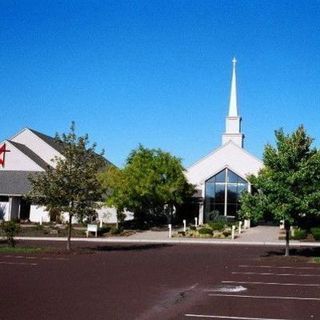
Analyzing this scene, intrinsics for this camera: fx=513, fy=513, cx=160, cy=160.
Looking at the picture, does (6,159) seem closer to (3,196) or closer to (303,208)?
(3,196)

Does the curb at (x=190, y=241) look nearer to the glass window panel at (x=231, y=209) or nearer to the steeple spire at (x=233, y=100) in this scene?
the glass window panel at (x=231, y=209)

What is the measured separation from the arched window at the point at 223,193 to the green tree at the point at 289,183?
2390 cm

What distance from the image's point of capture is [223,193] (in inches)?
1928

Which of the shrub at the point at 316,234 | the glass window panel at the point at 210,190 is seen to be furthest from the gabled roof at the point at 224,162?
the shrub at the point at 316,234

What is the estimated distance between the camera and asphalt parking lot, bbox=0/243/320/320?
1098cm

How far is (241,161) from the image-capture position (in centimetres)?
5312

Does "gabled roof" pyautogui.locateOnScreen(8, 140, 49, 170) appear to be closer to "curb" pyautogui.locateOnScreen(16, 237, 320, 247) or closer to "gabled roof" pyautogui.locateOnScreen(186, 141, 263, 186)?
"gabled roof" pyautogui.locateOnScreen(186, 141, 263, 186)

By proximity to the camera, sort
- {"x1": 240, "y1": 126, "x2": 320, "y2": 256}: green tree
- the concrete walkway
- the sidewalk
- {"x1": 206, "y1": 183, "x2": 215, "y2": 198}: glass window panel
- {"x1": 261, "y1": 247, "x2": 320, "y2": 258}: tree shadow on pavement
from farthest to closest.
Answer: {"x1": 206, "y1": 183, "x2": 215, "y2": 198}: glass window panel
the concrete walkway
the sidewalk
{"x1": 261, "y1": 247, "x2": 320, "y2": 258}: tree shadow on pavement
{"x1": 240, "y1": 126, "x2": 320, "y2": 256}: green tree

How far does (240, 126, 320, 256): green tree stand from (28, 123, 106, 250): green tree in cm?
777

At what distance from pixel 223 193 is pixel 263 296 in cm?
3591

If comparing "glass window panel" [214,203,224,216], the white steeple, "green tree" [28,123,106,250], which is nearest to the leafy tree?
"glass window panel" [214,203,224,216]

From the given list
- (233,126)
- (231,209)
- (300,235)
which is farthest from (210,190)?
A: (300,235)

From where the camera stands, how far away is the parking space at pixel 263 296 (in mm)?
10977

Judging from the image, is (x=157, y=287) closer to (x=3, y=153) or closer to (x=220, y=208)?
(x=220, y=208)
